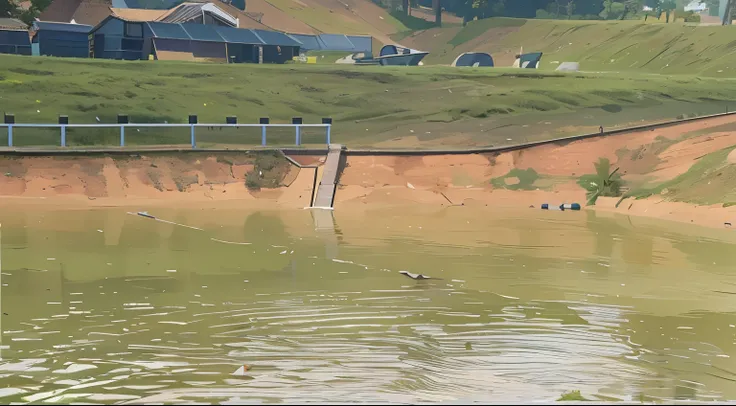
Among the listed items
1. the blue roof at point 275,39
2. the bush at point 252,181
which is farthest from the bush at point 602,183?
the blue roof at point 275,39

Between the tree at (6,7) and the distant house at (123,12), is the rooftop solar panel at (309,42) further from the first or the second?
the tree at (6,7)

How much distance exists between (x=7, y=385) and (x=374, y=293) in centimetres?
655

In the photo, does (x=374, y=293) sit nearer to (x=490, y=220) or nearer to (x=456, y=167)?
(x=490, y=220)

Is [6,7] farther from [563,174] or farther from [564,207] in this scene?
[564,207]

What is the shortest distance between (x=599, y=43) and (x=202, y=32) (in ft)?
124

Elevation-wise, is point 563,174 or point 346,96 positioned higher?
point 346,96

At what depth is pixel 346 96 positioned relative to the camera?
173 feet

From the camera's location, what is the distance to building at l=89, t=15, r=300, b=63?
68.2 meters

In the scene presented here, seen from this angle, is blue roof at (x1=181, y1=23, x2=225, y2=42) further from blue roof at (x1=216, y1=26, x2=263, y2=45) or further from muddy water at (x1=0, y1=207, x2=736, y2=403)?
muddy water at (x1=0, y1=207, x2=736, y2=403)

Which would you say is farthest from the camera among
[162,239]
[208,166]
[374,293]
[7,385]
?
[208,166]

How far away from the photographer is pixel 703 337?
45.6 feet

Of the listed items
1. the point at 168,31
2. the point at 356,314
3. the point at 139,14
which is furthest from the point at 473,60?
the point at 356,314

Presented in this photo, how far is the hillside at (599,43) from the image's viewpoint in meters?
79.3

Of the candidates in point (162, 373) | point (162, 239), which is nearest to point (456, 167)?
point (162, 239)
